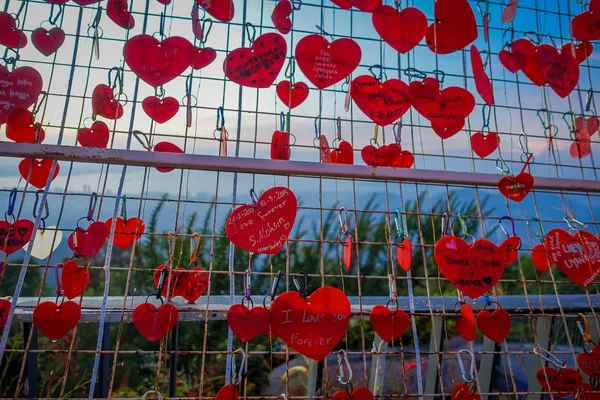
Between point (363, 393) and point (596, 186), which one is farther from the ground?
point (596, 186)

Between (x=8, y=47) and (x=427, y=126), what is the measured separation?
1.01m

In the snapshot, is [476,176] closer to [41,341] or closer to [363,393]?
[363,393]

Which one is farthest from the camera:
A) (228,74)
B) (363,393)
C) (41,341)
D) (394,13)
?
(41,341)

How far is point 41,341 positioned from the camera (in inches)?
85.7

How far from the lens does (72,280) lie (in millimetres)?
784

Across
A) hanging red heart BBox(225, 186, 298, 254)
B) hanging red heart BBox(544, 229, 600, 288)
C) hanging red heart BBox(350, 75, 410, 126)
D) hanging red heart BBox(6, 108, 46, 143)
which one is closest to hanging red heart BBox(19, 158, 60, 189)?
hanging red heart BBox(6, 108, 46, 143)

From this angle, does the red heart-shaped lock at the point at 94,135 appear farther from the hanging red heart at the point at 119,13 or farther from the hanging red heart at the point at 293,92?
Result: the hanging red heart at the point at 293,92

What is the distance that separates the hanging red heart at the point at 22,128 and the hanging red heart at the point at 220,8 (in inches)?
17.2

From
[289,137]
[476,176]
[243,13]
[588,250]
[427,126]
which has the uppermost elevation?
[243,13]

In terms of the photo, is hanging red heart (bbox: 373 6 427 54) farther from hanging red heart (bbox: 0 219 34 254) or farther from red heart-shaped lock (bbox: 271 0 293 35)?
hanging red heart (bbox: 0 219 34 254)

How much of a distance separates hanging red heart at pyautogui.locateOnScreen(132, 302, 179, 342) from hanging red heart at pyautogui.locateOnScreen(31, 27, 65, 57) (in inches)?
24.9

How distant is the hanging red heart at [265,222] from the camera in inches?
30.2

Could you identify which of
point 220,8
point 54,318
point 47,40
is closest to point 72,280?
point 54,318

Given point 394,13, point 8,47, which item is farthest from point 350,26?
point 8,47
